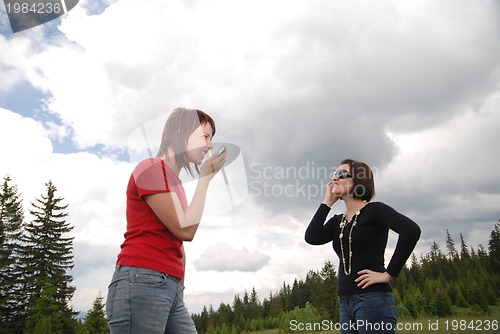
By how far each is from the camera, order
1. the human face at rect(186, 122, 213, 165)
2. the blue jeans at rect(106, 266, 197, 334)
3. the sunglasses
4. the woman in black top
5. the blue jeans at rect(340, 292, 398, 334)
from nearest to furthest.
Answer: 1. the blue jeans at rect(106, 266, 197, 334)
2. the human face at rect(186, 122, 213, 165)
3. the blue jeans at rect(340, 292, 398, 334)
4. the woman in black top
5. the sunglasses

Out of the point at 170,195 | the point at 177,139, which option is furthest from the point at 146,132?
the point at 170,195

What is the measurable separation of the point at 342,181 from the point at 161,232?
247 centimetres

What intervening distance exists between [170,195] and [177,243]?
363 millimetres

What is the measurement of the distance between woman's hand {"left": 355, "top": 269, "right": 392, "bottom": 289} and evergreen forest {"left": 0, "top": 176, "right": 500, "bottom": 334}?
119 feet

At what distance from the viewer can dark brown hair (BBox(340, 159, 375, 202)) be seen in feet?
13.9

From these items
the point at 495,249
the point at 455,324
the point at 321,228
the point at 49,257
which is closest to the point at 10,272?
the point at 49,257

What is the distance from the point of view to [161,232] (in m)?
2.43

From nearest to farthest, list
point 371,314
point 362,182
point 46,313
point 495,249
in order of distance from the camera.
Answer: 1. point 371,314
2. point 362,182
3. point 46,313
4. point 495,249

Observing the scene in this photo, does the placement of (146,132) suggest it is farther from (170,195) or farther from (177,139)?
(170,195)

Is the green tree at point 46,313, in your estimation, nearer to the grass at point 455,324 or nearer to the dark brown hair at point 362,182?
the dark brown hair at point 362,182

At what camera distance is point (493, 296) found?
236 feet

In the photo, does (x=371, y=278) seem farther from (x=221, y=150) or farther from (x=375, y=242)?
(x=221, y=150)

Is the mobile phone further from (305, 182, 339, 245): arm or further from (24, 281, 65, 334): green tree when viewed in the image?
(24, 281, 65, 334): green tree

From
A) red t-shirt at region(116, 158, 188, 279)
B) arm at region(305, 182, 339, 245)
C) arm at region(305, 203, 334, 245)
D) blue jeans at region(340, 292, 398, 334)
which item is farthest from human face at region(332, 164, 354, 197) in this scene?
red t-shirt at region(116, 158, 188, 279)
